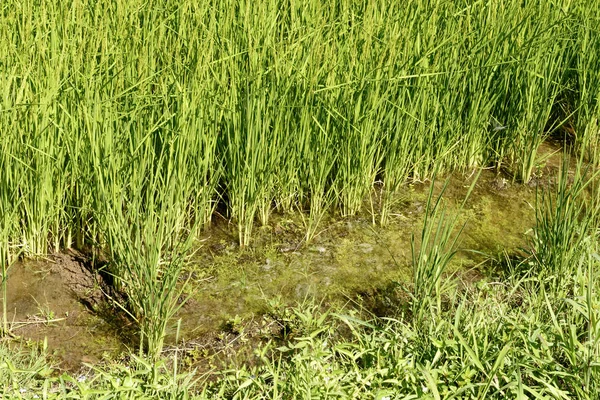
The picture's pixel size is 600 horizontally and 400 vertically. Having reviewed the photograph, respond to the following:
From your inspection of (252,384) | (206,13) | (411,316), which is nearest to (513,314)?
(411,316)

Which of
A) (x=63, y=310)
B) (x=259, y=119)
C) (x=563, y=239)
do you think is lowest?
(x=63, y=310)

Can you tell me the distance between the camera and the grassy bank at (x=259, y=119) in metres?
2.85

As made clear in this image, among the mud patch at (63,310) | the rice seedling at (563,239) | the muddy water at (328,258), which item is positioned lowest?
the mud patch at (63,310)

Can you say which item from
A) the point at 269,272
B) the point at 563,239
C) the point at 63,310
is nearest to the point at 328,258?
the point at 269,272

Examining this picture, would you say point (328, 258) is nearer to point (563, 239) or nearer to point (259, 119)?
point (259, 119)

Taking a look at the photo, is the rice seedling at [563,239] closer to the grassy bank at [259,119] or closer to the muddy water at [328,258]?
the grassy bank at [259,119]

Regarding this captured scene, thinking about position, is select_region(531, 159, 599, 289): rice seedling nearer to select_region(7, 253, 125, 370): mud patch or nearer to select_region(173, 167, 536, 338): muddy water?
select_region(173, 167, 536, 338): muddy water

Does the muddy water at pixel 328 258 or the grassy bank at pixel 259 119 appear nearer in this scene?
the grassy bank at pixel 259 119

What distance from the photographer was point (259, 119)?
123 inches

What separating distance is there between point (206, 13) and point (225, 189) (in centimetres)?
85

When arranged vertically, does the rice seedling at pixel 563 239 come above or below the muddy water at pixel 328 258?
above

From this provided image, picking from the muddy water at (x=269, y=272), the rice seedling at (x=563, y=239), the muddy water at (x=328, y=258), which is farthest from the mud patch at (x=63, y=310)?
the rice seedling at (x=563, y=239)

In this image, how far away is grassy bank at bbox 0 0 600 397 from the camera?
285cm

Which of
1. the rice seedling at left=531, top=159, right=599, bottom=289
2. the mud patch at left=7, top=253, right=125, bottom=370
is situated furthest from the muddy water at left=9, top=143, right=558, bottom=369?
the rice seedling at left=531, top=159, right=599, bottom=289
